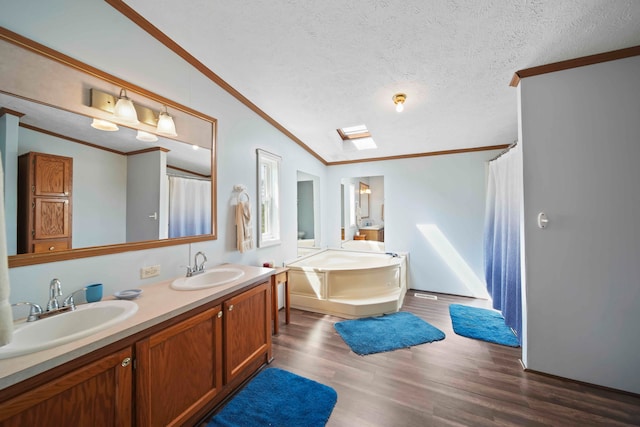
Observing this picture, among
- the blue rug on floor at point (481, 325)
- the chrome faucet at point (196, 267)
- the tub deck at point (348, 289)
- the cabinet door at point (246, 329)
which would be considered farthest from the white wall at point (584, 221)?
the chrome faucet at point (196, 267)

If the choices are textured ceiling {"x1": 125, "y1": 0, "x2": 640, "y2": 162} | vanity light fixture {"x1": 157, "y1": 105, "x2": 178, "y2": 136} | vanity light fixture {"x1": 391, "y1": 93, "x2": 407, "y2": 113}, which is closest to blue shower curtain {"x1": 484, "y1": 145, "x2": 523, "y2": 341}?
textured ceiling {"x1": 125, "y1": 0, "x2": 640, "y2": 162}

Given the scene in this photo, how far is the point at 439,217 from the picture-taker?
3.85 metres

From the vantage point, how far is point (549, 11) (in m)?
1.44

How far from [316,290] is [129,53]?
2.97 m

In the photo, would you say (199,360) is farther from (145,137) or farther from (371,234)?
(371,234)

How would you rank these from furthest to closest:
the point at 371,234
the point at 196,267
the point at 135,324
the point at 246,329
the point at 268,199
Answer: the point at 371,234 → the point at 268,199 → the point at 196,267 → the point at 246,329 → the point at 135,324

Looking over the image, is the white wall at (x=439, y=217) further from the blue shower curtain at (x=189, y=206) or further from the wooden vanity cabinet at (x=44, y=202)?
the wooden vanity cabinet at (x=44, y=202)

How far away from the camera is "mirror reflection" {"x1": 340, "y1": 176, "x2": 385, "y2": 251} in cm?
480

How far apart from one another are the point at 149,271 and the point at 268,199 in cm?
161

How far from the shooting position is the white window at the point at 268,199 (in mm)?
2801

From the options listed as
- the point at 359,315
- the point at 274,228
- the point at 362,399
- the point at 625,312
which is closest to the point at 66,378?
the point at 362,399

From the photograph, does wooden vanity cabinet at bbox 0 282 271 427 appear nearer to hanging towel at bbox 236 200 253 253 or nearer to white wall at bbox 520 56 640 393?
hanging towel at bbox 236 200 253 253

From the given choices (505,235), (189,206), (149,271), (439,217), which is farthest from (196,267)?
(439,217)

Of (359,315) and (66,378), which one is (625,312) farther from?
(66,378)
